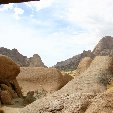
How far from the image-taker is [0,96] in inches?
1291

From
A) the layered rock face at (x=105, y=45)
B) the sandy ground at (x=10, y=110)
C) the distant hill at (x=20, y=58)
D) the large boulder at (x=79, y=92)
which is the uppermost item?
the layered rock face at (x=105, y=45)

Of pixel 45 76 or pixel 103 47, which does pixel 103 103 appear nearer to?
pixel 45 76

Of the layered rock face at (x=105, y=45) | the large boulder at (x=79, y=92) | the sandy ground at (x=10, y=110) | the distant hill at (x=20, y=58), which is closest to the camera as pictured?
the large boulder at (x=79, y=92)

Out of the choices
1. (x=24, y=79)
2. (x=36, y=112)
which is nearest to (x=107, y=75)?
(x=24, y=79)

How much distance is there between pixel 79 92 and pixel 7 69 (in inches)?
936

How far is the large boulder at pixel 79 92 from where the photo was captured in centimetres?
1357

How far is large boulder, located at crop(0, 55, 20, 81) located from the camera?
38.2 meters

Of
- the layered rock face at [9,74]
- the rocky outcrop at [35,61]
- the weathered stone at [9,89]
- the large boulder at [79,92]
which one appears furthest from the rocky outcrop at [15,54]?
the weathered stone at [9,89]

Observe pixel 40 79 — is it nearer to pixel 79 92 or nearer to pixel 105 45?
pixel 79 92

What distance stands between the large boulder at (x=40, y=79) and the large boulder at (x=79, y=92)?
257 inches

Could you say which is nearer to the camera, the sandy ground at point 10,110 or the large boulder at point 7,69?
the sandy ground at point 10,110

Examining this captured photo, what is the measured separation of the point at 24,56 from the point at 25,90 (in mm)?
68155

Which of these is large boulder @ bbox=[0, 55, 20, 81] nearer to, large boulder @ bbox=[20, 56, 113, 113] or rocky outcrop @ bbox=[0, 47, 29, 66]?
large boulder @ bbox=[20, 56, 113, 113]

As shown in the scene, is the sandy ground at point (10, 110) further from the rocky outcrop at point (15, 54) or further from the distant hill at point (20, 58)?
the rocky outcrop at point (15, 54)
